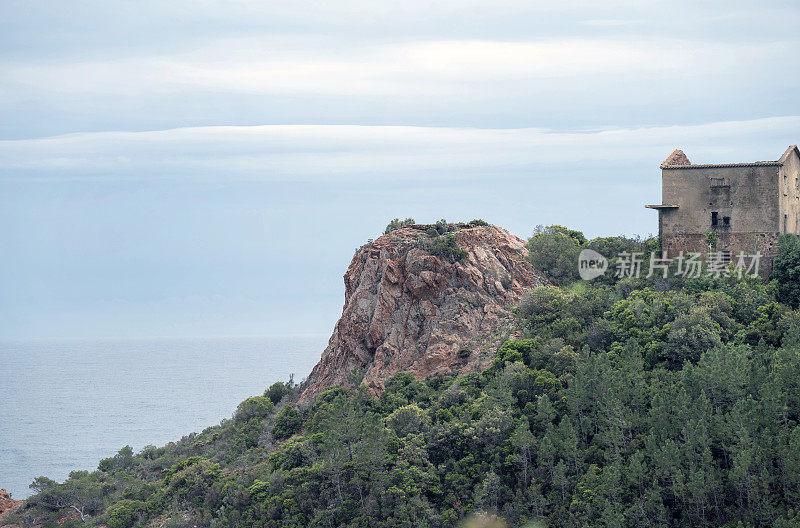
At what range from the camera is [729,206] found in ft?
191

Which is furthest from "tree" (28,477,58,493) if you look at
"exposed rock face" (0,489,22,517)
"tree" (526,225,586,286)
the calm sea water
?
"tree" (526,225,586,286)

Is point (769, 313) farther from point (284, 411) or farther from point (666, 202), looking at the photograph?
point (284, 411)

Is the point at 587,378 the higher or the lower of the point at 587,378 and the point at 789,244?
the lower

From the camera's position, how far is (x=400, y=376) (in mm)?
57219

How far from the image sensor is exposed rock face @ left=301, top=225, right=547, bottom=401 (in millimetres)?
58469

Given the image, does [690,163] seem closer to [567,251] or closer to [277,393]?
[567,251]

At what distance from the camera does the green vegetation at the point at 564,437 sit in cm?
4328

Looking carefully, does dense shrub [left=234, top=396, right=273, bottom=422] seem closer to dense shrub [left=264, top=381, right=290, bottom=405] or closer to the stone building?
dense shrub [left=264, top=381, right=290, bottom=405]

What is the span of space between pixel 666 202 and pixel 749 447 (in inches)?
869

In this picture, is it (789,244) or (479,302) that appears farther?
(479,302)

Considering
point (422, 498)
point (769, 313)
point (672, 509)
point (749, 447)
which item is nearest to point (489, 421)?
point (422, 498)

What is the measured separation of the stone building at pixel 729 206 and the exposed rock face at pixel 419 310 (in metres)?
11.2

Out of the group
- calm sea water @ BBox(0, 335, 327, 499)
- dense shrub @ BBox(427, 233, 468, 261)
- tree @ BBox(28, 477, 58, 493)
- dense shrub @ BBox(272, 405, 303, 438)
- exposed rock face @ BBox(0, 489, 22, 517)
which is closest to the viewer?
dense shrub @ BBox(272, 405, 303, 438)

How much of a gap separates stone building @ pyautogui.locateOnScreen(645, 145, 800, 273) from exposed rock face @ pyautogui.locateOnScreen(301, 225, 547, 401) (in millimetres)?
11204
